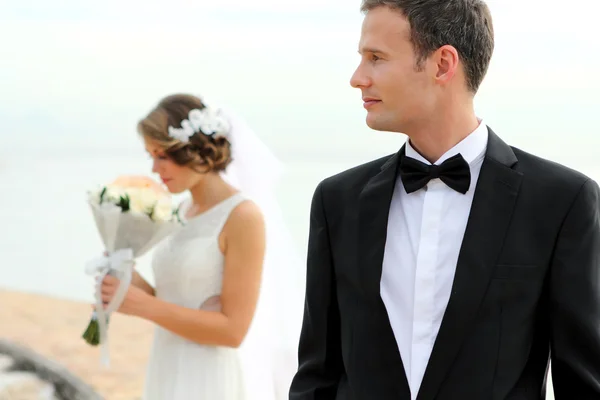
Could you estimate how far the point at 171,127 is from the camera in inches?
126

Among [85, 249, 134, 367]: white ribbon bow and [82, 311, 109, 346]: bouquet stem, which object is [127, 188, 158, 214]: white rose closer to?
[85, 249, 134, 367]: white ribbon bow

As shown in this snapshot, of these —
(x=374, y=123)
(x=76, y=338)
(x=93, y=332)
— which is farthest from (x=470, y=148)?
(x=76, y=338)

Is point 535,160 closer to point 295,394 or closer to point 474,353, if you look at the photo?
point 474,353

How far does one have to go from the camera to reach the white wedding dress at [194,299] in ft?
10.3

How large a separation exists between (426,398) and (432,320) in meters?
0.13

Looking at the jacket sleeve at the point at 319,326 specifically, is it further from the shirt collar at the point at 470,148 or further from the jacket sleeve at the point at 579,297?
the jacket sleeve at the point at 579,297

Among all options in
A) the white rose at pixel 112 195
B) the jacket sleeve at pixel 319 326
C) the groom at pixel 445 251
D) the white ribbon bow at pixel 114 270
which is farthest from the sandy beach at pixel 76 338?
the groom at pixel 445 251

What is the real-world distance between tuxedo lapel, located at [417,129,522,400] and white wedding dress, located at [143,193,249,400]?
160 centimetres

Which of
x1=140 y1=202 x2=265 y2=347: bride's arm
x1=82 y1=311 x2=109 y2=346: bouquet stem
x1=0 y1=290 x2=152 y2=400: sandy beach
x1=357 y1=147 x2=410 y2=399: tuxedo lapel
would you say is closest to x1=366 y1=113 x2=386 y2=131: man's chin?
x1=357 y1=147 x2=410 y2=399: tuxedo lapel

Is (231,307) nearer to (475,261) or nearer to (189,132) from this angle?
(189,132)

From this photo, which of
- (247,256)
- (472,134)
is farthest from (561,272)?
(247,256)

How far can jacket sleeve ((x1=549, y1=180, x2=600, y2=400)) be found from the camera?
1.56 m

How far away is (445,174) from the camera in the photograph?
1.66 m

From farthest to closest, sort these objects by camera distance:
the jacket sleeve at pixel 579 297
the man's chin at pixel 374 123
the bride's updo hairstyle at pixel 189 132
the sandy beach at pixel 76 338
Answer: the sandy beach at pixel 76 338, the bride's updo hairstyle at pixel 189 132, the man's chin at pixel 374 123, the jacket sleeve at pixel 579 297
